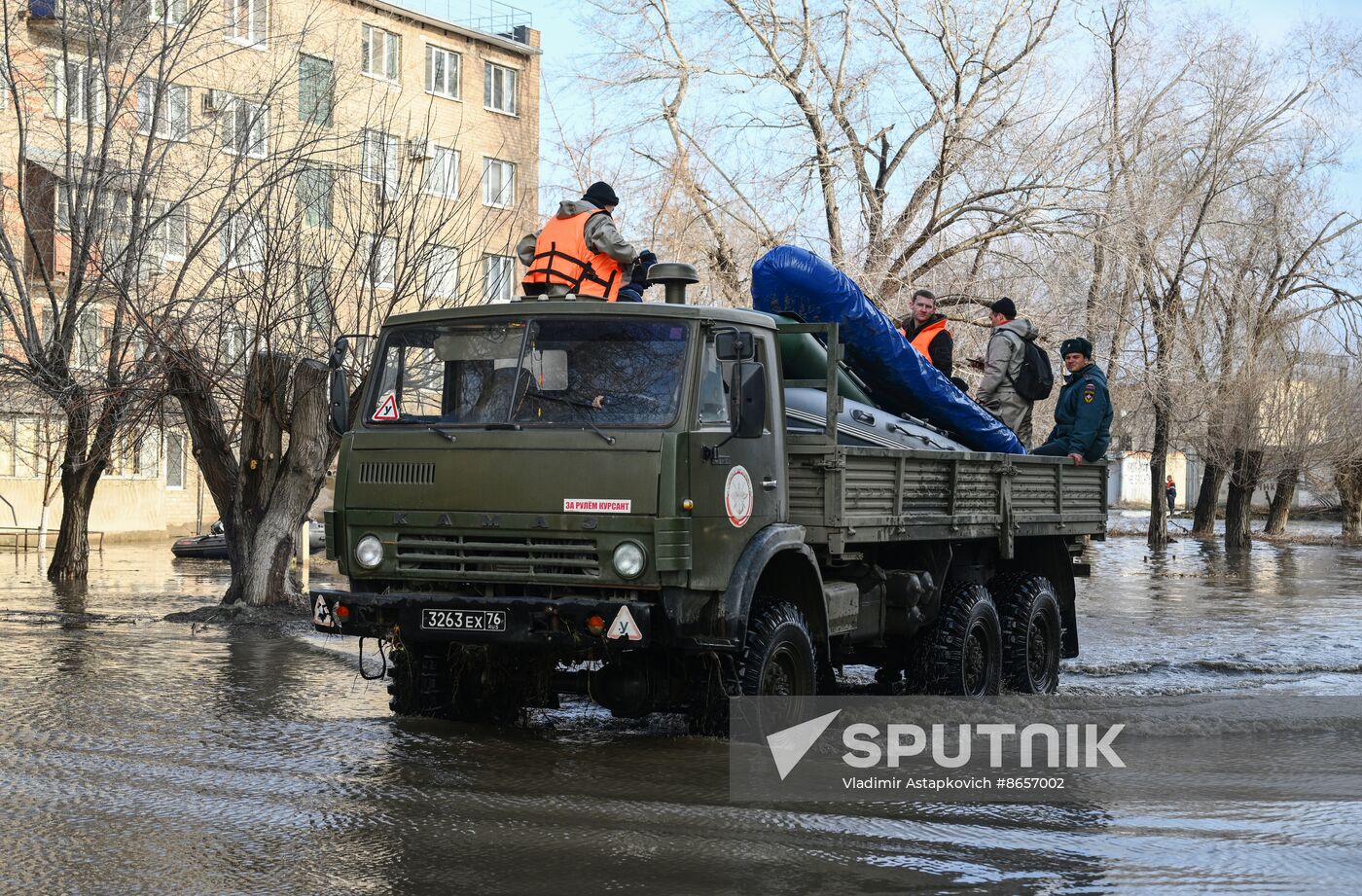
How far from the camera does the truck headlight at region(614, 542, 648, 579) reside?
7.77m

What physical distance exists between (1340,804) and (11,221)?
2177cm

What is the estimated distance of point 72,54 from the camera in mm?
20828

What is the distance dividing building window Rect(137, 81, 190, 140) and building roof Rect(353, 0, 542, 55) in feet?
54.7

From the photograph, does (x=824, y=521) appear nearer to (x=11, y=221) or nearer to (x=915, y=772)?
(x=915, y=772)

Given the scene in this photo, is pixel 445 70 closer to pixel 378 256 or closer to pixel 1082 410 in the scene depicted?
pixel 378 256

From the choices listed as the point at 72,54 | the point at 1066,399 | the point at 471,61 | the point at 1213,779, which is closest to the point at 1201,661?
the point at 1066,399

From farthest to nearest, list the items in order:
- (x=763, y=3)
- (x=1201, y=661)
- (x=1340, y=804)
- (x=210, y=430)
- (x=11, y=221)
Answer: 1. (x=763, y=3)
2. (x=11, y=221)
3. (x=210, y=430)
4. (x=1201, y=661)
5. (x=1340, y=804)

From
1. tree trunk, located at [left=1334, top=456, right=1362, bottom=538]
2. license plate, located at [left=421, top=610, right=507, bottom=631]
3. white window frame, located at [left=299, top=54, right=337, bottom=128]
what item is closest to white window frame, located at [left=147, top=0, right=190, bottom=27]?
white window frame, located at [left=299, top=54, right=337, bottom=128]

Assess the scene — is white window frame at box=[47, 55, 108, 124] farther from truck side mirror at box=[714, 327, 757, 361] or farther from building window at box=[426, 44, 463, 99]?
building window at box=[426, 44, 463, 99]

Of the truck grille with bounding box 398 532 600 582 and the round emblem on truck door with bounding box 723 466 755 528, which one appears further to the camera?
the round emblem on truck door with bounding box 723 466 755 528

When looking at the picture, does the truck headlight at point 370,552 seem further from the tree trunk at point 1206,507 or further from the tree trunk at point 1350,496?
the tree trunk at point 1350,496

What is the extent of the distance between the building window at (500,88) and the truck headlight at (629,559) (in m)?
37.8

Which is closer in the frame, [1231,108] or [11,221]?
[11,221]

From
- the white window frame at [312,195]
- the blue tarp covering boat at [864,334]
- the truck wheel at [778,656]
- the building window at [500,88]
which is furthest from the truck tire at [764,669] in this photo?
the building window at [500,88]
